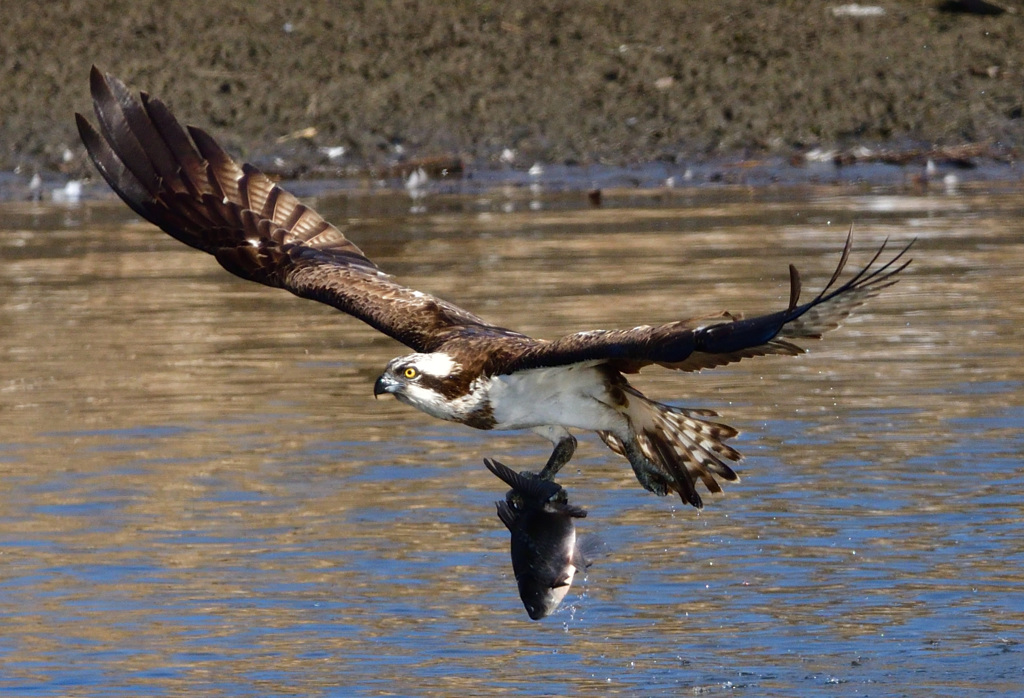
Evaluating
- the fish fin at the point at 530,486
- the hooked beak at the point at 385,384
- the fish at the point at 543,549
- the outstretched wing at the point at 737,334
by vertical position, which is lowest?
the fish at the point at 543,549

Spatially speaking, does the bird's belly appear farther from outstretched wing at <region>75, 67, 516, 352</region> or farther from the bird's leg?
outstretched wing at <region>75, 67, 516, 352</region>

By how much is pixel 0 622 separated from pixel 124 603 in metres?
0.47

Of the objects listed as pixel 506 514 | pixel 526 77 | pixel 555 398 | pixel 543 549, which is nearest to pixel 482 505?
pixel 555 398

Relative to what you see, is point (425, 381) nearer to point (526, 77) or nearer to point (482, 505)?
point (482, 505)

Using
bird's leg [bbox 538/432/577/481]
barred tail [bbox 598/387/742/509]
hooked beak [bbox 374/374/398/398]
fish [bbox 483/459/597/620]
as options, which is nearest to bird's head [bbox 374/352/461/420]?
hooked beak [bbox 374/374/398/398]

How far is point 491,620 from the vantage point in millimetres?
7566

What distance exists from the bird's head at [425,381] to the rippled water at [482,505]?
770 mm

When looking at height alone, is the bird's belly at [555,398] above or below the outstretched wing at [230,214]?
below

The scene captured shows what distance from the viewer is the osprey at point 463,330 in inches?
254

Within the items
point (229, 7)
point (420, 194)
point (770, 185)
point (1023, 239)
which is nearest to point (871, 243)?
point (1023, 239)

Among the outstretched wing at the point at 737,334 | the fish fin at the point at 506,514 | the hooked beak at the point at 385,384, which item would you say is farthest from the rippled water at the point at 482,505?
the outstretched wing at the point at 737,334

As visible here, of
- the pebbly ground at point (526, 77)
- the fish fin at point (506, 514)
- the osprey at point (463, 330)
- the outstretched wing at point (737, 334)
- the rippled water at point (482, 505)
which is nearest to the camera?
the outstretched wing at point (737, 334)

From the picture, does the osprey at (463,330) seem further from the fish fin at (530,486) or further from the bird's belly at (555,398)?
the fish fin at (530,486)

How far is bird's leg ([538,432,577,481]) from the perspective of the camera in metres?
7.61
